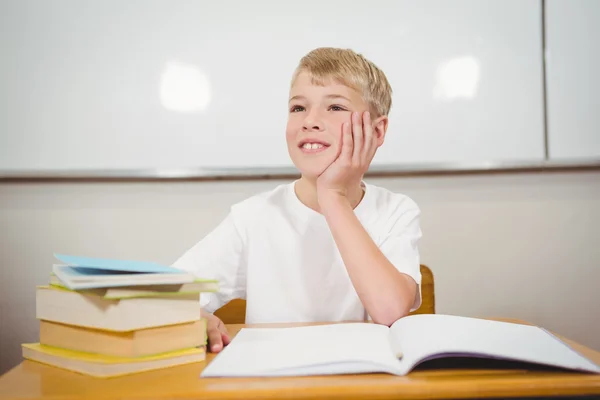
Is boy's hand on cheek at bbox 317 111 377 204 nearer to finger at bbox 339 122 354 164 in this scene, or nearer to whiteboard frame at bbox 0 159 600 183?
finger at bbox 339 122 354 164

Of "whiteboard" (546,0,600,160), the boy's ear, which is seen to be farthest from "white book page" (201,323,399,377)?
"whiteboard" (546,0,600,160)

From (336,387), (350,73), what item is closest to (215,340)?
(336,387)

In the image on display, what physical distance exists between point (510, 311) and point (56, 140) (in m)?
1.50

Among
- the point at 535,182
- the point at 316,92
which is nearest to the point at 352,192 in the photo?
the point at 316,92

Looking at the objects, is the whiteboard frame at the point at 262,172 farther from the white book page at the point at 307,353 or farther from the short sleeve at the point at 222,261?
the white book page at the point at 307,353

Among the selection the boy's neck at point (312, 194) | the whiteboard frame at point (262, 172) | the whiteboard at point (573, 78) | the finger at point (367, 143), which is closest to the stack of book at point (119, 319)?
the finger at point (367, 143)

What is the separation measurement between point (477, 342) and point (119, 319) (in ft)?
1.32

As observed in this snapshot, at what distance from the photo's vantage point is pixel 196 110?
160 centimetres

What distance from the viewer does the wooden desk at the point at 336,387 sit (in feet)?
1.62

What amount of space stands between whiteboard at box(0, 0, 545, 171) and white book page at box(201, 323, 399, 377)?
3.06 ft

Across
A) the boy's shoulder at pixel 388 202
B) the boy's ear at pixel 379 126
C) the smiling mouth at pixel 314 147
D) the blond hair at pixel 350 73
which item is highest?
the blond hair at pixel 350 73

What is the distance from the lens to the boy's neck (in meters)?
1.22

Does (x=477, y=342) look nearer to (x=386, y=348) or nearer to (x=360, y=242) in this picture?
(x=386, y=348)

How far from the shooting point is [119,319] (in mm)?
582
